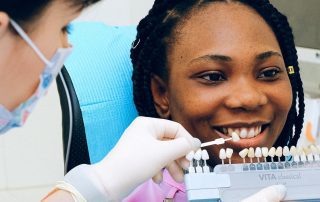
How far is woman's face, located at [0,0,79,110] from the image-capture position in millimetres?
893

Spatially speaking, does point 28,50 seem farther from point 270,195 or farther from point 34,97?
point 270,195

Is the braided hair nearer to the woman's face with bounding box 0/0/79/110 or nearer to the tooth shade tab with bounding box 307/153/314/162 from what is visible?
the tooth shade tab with bounding box 307/153/314/162

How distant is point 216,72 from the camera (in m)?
1.28

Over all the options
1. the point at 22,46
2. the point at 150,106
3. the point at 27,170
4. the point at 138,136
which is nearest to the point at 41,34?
the point at 22,46

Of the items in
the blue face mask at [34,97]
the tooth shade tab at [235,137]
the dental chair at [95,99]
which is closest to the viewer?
the blue face mask at [34,97]

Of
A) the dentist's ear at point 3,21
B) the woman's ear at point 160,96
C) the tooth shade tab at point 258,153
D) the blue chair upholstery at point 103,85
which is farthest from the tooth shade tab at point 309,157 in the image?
the dentist's ear at point 3,21

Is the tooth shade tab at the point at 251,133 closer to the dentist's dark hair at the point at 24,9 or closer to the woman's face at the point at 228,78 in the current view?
the woman's face at the point at 228,78

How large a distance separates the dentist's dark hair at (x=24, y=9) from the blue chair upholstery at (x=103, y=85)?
58cm

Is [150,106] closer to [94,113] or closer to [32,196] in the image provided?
[94,113]

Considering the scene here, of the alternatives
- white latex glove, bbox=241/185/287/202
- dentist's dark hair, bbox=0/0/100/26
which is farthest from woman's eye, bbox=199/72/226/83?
dentist's dark hair, bbox=0/0/100/26

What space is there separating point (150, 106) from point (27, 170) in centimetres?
100

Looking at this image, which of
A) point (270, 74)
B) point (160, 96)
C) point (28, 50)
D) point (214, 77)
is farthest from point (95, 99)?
point (28, 50)

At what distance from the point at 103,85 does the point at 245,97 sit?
49 cm

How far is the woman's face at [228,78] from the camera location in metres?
1.26
